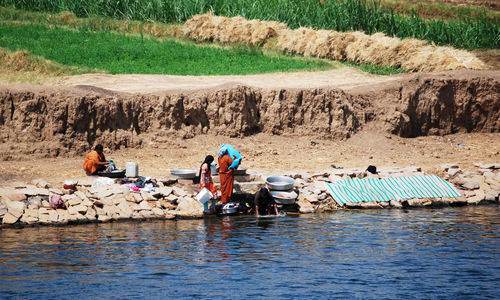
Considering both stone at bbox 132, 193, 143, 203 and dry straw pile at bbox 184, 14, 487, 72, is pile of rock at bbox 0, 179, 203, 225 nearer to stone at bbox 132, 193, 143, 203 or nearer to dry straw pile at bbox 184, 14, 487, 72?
stone at bbox 132, 193, 143, 203

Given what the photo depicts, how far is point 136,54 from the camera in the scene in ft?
93.9

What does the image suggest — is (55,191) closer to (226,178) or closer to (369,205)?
(226,178)

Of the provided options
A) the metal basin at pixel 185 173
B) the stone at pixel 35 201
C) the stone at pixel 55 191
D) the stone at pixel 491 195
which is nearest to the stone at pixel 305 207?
the metal basin at pixel 185 173

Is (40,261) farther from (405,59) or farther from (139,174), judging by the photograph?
(405,59)

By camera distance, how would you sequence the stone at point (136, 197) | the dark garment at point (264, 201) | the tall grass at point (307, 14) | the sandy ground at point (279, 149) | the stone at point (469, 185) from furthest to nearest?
1. the tall grass at point (307, 14)
2. the stone at point (469, 185)
3. the sandy ground at point (279, 149)
4. the dark garment at point (264, 201)
5. the stone at point (136, 197)

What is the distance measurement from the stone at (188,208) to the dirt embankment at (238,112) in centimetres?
435

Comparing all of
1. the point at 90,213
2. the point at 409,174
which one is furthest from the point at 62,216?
the point at 409,174

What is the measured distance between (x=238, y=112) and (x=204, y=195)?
571 cm

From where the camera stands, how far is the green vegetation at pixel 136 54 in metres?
26.9

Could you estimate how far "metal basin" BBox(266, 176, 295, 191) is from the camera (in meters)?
18.2

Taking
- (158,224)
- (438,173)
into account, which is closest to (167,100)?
(158,224)

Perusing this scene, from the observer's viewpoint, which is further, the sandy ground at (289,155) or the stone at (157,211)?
the sandy ground at (289,155)

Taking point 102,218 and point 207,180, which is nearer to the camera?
point 102,218

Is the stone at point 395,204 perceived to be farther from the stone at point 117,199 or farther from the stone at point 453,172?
the stone at point 117,199
